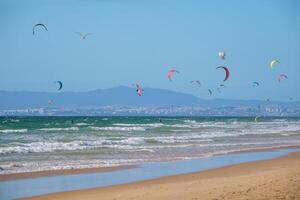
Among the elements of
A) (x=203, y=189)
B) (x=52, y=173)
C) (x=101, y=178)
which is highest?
(x=52, y=173)

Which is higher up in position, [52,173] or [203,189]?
A: [52,173]

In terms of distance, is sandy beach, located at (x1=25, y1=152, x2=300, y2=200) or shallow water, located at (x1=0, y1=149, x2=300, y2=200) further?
shallow water, located at (x1=0, y1=149, x2=300, y2=200)

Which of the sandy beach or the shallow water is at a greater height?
the shallow water

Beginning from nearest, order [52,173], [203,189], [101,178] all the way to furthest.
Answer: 1. [203,189]
2. [101,178]
3. [52,173]

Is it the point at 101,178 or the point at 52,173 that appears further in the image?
the point at 52,173

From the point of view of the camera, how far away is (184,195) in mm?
10195

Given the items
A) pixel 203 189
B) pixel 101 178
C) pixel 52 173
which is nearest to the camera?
pixel 203 189

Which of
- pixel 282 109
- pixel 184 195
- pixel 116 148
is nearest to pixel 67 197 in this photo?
pixel 184 195

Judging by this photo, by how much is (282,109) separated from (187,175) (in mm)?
121370

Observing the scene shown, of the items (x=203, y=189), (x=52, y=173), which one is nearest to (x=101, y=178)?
(x=52, y=173)

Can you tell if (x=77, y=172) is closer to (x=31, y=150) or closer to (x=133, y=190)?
(x=133, y=190)

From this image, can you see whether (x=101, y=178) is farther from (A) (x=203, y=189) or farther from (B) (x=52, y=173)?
(A) (x=203, y=189)

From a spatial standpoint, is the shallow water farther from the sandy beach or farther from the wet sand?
the sandy beach

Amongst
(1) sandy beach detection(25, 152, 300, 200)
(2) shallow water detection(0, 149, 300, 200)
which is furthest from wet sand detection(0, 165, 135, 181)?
(1) sandy beach detection(25, 152, 300, 200)
